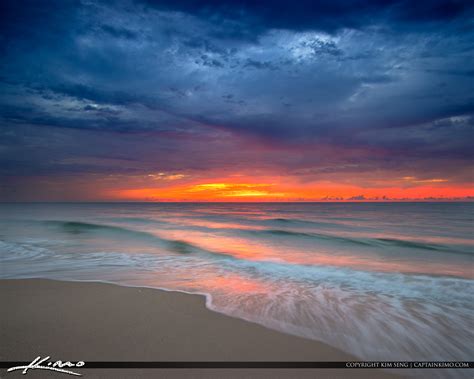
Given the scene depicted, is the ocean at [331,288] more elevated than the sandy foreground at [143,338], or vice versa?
the sandy foreground at [143,338]

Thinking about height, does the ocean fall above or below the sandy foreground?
below

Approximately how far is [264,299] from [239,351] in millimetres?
2133

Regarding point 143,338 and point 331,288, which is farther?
point 331,288

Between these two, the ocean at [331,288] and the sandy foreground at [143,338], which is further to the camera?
the ocean at [331,288]

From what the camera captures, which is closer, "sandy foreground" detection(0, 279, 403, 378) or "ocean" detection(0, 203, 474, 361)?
"sandy foreground" detection(0, 279, 403, 378)

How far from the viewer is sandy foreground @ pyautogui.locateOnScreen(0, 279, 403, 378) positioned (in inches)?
116

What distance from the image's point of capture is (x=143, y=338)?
11.4ft

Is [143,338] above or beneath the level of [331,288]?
above

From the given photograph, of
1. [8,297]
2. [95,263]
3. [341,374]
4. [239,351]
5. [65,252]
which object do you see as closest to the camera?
[341,374]

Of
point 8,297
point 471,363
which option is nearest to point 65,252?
point 8,297

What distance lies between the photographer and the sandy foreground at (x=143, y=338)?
295 centimetres

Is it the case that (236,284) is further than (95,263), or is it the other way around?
(95,263)

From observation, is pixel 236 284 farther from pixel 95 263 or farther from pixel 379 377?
pixel 95 263

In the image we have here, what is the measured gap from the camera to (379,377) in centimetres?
296
